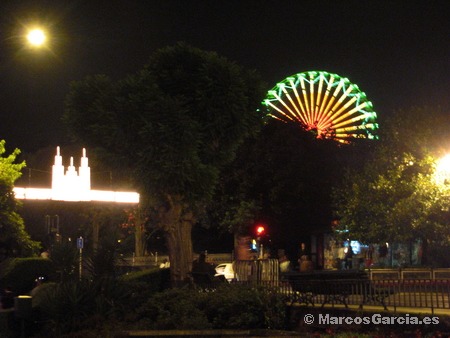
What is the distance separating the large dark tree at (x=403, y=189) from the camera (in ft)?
112

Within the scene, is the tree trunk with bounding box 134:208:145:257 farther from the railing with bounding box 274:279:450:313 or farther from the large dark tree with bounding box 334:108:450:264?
the railing with bounding box 274:279:450:313

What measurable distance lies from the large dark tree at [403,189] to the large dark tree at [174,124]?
1584 cm

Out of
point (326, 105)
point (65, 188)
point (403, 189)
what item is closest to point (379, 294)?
point (403, 189)

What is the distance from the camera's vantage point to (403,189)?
35.8 m

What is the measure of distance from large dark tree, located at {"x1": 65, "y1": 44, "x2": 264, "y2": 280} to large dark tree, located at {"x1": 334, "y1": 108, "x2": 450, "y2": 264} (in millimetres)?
15839

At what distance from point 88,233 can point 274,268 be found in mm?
37689

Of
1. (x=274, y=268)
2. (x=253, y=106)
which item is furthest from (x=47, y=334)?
(x=253, y=106)

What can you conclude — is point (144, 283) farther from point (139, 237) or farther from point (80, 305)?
point (139, 237)

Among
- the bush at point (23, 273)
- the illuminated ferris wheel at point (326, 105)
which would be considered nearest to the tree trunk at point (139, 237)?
the illuminated ferris wheel at point (326, 105)

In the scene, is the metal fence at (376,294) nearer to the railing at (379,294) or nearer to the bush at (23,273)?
the railing at (379,294)

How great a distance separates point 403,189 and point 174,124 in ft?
65.1

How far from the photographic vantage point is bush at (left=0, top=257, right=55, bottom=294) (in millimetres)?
25395

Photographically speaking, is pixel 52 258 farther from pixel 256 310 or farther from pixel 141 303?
pixel 256 310

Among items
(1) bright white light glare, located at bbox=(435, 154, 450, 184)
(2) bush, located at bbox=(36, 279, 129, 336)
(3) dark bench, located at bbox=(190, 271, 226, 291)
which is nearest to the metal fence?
(3) dark bench, located at bbox=(190, 271, 226, 291)
